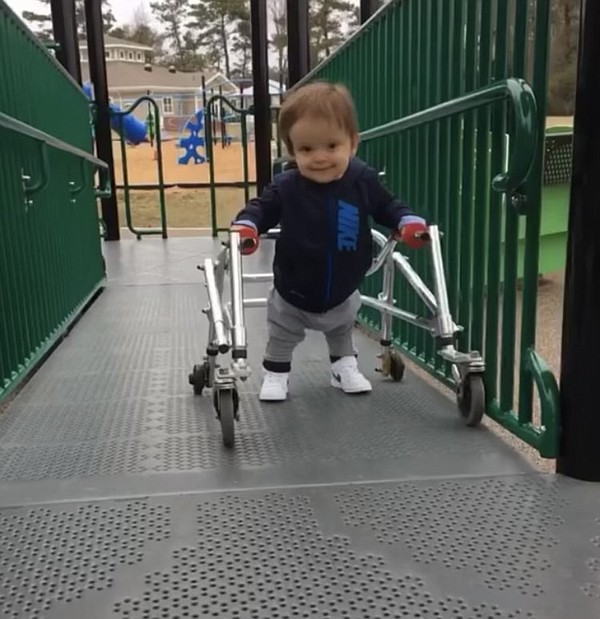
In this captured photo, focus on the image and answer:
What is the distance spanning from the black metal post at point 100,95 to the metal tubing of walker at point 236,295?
564cm

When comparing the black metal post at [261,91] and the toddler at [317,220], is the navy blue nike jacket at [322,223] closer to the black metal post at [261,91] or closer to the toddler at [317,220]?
the toddler at [317,220]

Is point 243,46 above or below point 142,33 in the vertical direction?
below

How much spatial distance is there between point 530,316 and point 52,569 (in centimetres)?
126

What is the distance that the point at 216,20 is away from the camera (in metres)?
7.89

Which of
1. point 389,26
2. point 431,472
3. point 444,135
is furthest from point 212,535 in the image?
point 389,26

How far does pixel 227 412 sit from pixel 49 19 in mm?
6579

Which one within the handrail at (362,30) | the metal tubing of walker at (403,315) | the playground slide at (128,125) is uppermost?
the handrail at (362,30)

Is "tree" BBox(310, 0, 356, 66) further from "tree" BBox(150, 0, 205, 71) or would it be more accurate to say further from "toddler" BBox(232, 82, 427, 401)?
"toddler" BBox(232, 82, 427, 401)

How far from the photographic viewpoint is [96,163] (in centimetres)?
521

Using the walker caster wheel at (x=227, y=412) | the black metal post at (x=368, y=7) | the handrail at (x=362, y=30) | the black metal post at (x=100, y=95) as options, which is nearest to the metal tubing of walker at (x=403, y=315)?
the walker caster wheel at (x=227, y=412)

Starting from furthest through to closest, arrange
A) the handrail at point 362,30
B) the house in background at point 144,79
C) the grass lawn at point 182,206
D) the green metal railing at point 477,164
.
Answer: the grass lawn at point 182,206 < the house in background at point 144,79 < the handrail at point 362,30 < the green metal railing at point 477,164

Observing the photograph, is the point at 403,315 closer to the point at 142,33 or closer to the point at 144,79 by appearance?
the point at 142,33

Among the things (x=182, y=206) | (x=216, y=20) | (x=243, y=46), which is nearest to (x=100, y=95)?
(x=216, y=20)

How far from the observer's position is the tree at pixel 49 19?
7.34m
